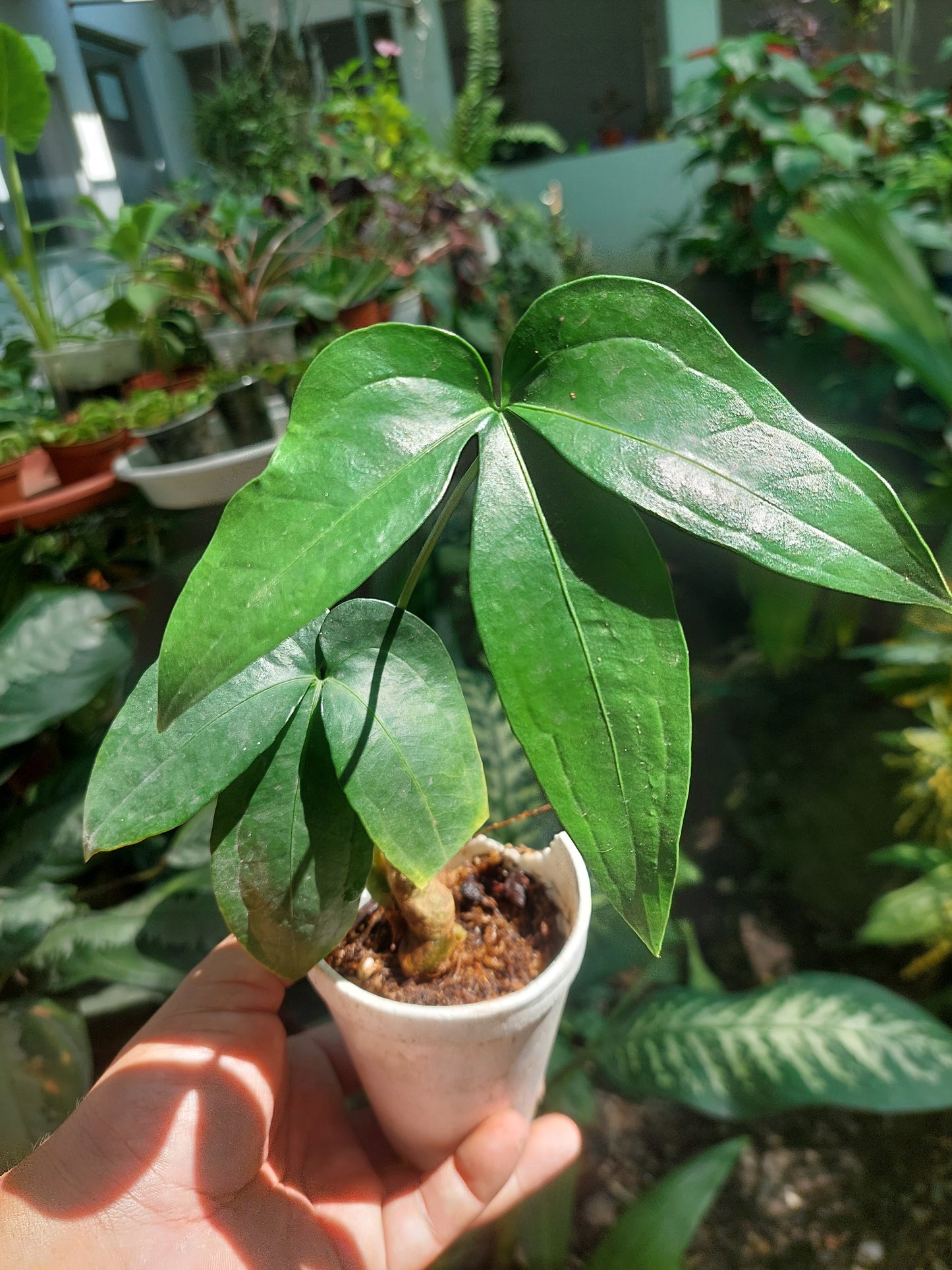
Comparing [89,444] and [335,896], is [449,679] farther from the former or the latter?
[89,444]

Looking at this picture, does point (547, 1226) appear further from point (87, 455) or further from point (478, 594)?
point (87, 455)

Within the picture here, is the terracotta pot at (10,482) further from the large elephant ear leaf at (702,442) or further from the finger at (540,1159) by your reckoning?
the finger at (540,1159)

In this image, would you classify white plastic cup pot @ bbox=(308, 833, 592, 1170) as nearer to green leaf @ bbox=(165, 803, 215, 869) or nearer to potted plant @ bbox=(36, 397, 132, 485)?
green leaf @ bbox=(165, 803, 215, 869)

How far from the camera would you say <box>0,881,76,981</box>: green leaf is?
62 cm

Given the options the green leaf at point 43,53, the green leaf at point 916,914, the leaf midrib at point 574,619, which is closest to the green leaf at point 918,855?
the green leaf at point 916,914

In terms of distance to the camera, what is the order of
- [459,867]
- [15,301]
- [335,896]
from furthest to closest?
[15,301] → [459,867] → [335,896]

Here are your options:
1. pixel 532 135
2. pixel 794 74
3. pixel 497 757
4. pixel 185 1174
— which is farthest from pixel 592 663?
pixel 532 135

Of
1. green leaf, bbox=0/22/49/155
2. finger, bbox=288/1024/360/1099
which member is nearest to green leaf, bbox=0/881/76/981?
finger, bbox=288/1024/360/1099

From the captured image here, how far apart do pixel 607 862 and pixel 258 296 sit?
1.08 m

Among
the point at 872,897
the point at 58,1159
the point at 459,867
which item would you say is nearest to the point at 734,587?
the point at 872,897

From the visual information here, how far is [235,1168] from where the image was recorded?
0.50 metres

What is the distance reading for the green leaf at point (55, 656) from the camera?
663 millimetres

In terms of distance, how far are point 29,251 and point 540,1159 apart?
116 centimetres

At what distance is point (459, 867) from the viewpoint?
0.58m
